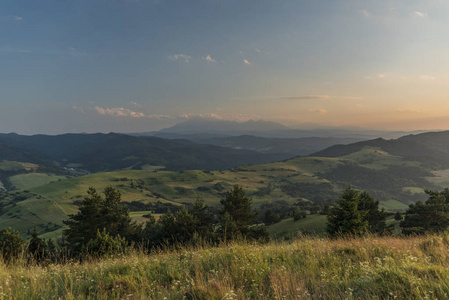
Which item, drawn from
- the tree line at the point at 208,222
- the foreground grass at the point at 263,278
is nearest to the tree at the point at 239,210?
the tree line at the point at 208,222

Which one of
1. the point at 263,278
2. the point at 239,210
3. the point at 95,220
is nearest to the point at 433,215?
the point at 239,210

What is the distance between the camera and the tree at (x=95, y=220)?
133 feet

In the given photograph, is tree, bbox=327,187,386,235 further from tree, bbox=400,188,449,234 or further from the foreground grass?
the foreground grass

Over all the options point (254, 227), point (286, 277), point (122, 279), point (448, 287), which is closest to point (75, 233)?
point (254, 227)

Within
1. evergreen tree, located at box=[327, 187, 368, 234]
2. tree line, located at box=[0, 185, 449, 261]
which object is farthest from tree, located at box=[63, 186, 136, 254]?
evergreen tree, located at box=[327, 187, 368, 234]

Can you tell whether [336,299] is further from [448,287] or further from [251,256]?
[251,256]

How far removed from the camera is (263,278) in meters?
5.82

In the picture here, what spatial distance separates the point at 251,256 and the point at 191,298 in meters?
2.97

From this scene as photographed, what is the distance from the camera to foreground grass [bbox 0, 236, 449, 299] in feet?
15.0

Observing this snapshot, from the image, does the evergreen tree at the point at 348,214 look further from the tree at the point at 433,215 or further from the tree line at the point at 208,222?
the tree at the point at 433,215

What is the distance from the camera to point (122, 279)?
6043mm

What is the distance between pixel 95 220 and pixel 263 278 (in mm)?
45261

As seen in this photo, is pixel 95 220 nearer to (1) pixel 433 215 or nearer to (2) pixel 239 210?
(2) pixel 239 210

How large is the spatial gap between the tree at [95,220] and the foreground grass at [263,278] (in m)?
38.2
